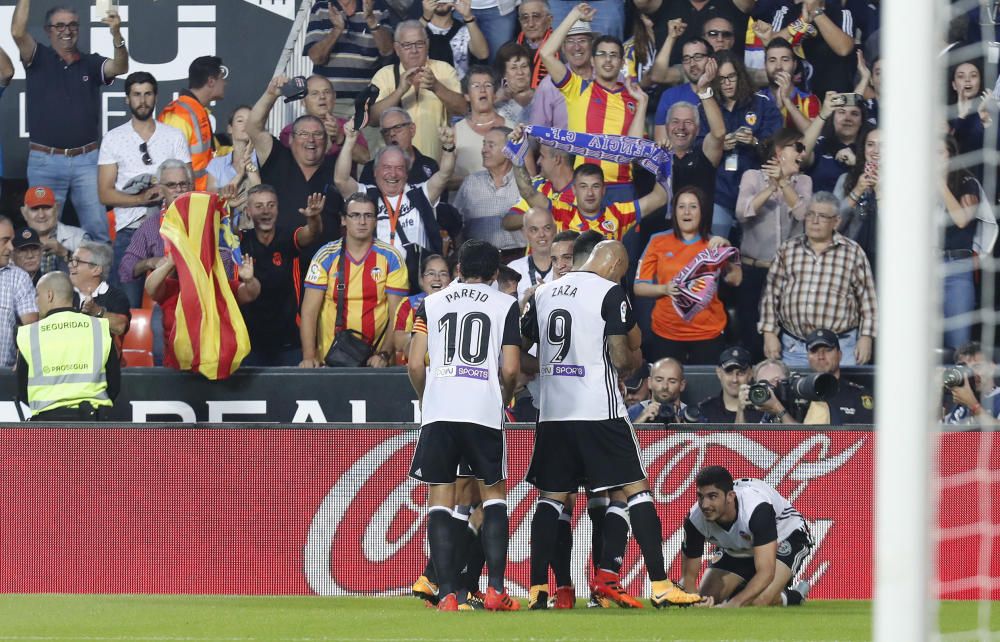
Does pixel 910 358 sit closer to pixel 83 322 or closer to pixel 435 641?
pixel 435 641

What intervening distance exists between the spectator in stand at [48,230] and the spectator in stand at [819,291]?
5.29 m

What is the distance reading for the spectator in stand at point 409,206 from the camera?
11.8m

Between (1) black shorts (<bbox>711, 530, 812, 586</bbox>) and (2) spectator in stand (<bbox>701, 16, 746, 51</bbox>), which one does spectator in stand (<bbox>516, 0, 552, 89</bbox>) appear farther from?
(1) black shorts (<bbox>711, 530, 812, 586</bbox>)

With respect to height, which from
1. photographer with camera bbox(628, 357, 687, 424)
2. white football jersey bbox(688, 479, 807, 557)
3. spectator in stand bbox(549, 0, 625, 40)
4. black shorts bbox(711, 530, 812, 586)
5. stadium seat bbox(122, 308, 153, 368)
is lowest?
black shorts bbox(711, 530, 812, 586)

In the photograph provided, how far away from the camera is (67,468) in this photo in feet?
33.1

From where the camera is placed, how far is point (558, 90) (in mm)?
12438

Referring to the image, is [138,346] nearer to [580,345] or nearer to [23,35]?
[23,35]

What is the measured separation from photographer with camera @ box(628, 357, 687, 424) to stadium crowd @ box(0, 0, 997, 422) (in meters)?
0.03

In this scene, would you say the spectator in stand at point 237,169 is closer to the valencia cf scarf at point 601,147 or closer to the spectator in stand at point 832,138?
the valencia cf scarf at point 601,147

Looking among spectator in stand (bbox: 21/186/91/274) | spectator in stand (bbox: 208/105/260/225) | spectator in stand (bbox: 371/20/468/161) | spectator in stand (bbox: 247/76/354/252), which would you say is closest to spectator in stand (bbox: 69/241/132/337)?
spectator in stand (bbox: 21/186/91/274)

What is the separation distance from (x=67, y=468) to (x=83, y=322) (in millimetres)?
937

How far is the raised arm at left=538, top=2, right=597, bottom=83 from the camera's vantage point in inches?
486

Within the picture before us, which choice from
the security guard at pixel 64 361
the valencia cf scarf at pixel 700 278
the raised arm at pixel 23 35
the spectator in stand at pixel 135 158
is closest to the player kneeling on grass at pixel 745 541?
the valencia cf scarf at pixel 700 278

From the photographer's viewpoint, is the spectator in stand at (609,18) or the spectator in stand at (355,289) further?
the spectator in stand at (609,18)
